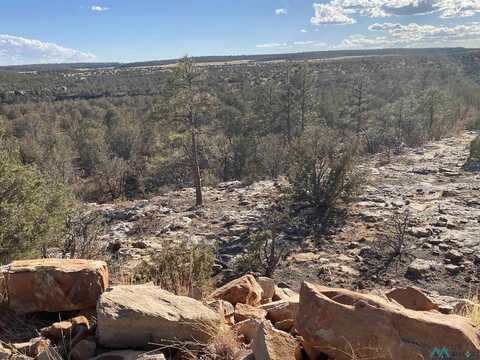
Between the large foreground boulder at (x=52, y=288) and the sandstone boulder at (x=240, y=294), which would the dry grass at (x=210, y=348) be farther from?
the sandstone boulder at (x=240, y=294)

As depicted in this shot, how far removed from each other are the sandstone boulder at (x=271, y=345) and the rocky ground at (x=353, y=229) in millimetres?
5439

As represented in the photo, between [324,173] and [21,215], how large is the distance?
1046 centimetres

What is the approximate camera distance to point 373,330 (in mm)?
3121

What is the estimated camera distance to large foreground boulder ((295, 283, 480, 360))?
3.01 metres

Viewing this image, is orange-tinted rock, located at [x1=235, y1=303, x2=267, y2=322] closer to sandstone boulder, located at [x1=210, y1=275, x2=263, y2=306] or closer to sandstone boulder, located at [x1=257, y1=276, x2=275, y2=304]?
sandstone boulder, located at [x1=210, y1=275, x2=263, y2=306]

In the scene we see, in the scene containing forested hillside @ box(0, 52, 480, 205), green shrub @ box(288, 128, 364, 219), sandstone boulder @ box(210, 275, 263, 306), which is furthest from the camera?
forested hillside @ box(0, 52, 480, 205)

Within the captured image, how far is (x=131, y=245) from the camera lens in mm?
12516

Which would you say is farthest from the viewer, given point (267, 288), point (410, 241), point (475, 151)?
point (475, 151)

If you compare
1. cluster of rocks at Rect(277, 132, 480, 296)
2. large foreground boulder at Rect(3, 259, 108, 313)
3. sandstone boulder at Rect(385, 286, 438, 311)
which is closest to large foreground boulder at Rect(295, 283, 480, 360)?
A: sandstone boulder at Rect(385, 286, 438, 311)

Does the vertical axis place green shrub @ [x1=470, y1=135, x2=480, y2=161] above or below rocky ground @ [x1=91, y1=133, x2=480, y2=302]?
above

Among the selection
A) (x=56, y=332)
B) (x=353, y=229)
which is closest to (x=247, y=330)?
(x=56, y=332)

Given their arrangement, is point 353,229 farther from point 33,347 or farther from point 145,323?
point 33,347

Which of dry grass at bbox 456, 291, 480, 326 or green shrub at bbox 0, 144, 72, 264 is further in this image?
green shrub at bbox 0, 144, 72, 264

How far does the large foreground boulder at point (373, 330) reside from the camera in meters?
3.01
